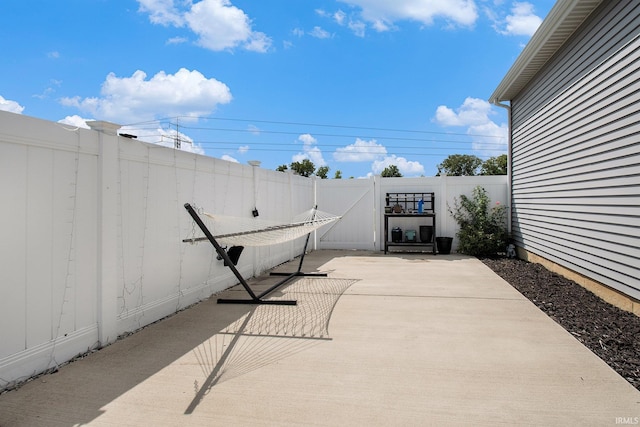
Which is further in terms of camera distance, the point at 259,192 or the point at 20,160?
the point at 259,192

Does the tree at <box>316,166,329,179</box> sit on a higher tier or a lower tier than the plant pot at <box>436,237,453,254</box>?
higher

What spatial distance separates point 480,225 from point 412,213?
1.37 meters

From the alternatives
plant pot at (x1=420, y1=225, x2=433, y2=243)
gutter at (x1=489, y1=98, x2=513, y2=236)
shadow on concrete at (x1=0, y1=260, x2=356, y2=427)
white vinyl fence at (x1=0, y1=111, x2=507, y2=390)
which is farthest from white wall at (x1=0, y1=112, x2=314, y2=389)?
gutter at (x1=489, y1=98, x2=513, y2=236)

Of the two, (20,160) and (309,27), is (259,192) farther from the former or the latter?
(309,27)

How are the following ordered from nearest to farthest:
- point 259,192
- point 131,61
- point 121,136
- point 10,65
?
point 121,136 < point 10,65 < point 259,192 < point 131,61

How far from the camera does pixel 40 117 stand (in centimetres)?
238

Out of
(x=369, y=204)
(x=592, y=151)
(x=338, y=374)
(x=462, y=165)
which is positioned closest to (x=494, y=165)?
(x=462, y=165)

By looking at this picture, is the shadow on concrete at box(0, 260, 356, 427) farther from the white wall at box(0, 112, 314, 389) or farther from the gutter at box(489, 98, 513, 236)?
the gutter at box(489, 98, 513, 236)

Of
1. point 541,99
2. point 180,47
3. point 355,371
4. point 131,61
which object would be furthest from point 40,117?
point 180,47

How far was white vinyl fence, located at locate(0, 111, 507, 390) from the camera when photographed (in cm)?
220

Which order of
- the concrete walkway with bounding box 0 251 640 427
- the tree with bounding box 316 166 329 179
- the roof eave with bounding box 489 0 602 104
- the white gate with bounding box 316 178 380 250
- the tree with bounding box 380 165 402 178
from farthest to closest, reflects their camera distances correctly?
1. the tree with bounding box 316 166 329 179
2. the tree with bounding box 380 165 402 178
3. the white gate with bounding box 316 178 380 250
4. the roof eave with bounding box 489 0 602 104
5. the concrete walkway with bounding box 0 251 640 427

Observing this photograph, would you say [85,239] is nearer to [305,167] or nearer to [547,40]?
[547,40]

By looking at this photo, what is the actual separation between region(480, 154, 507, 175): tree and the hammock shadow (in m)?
30.8

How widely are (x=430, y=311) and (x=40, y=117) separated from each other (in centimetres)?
347
